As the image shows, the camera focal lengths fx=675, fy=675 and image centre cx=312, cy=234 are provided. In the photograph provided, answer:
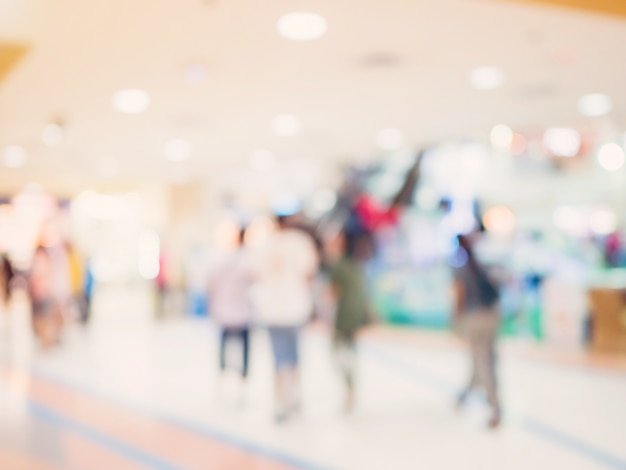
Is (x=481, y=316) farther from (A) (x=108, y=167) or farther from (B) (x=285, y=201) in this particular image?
(A) (x=108, y=167)

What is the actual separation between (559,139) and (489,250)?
182 inches

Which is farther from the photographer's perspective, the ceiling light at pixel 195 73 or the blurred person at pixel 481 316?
the ceiling light at pixel 195 73

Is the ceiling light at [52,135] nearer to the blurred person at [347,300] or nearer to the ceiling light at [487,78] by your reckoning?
the blurred person at [347,300]

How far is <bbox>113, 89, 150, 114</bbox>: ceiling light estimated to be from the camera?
7051 millimetres

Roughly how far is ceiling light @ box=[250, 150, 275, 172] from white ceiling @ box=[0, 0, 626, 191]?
1550 millimetres

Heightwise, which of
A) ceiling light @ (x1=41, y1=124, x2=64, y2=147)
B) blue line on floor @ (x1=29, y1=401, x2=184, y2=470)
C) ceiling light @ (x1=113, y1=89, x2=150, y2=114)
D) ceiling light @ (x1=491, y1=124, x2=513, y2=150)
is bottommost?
blue line on floor @ (x1=29, y1=401, x2=184, y2=470)

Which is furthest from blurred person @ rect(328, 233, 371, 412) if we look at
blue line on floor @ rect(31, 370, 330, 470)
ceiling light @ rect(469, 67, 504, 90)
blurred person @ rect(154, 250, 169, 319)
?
blurred person @ rect(154, 250, 169, 319)

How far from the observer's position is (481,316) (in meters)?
5.14

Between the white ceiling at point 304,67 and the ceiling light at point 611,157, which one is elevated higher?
the ceiling light at point 611,157

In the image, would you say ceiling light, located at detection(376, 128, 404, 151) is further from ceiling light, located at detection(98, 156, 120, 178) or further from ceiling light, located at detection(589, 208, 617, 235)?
ceiling light, located at detection(589, 208, 617, 235)

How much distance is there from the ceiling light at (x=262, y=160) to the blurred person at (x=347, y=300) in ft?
20.9

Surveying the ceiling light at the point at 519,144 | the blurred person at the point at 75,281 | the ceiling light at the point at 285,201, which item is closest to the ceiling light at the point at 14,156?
the blurred person at the point at 75,281

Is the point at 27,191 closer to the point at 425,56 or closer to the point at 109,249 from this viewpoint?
the point at 109,249

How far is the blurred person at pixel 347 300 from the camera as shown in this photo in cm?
559
